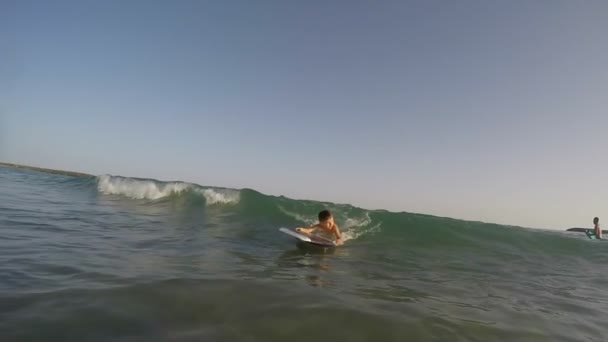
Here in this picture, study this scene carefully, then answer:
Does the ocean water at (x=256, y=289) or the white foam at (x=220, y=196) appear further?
the white foam at (x=220, y=196)

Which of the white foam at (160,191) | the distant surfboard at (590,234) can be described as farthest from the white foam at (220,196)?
the distant surfboard at (590,234)

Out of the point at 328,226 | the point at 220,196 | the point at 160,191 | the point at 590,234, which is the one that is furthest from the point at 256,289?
the point at 590,234

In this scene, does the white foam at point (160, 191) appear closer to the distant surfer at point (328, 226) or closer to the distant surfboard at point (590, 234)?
the distant surfer at point (328, 226)

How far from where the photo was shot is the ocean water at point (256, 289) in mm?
3502

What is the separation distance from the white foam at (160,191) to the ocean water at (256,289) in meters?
10.2

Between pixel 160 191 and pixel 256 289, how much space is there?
21238 millimetres

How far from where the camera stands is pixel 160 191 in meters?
24.1

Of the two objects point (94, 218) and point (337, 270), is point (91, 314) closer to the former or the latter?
point (337, 270)

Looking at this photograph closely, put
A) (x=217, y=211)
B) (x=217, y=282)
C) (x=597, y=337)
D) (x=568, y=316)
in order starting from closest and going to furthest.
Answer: (x=597, y=337) < (x=217, y=282) < (x=568, y=316) < (x=217, y=211)

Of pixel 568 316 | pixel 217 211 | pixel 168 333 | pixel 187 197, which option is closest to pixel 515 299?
pixel 568 316

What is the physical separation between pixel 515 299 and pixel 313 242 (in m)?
5.09

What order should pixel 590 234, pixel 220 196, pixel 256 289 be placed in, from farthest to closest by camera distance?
pixel 590 234 < pixel 220 196 < pixel 256 289

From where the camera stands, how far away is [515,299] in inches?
246

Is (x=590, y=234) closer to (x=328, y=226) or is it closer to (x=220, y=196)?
(x=328, y=226)
